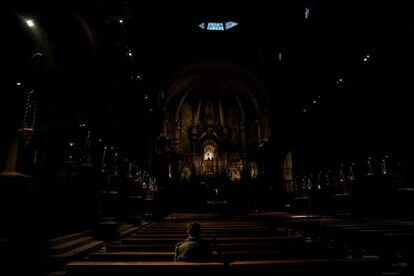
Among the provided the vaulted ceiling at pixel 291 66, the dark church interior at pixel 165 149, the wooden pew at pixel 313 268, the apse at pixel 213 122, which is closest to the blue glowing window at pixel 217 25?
the dark church interior at pixel 165 149

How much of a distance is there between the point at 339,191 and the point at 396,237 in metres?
9.40

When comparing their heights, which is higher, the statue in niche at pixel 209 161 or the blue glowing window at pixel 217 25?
the blue glowing window at pixel 217 25

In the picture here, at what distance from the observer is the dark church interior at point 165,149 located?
4.48m

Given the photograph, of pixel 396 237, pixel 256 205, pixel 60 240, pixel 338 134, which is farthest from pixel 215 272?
pixel 256 205

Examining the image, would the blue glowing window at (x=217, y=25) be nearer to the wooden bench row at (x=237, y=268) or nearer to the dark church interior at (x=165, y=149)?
the dark church interior at (x=165, y=149)

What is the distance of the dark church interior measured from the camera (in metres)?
4.48

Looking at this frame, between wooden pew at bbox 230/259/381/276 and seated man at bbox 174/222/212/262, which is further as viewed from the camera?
Answer: seated man at bbox 174/222/212/262

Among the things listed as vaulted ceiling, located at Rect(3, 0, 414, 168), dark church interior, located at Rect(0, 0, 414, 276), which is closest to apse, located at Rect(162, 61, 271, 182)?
dark church interior, located at Rect(0, 0, 414, 276)

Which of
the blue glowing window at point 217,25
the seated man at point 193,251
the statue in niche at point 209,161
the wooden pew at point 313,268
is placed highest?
the blue glowing window at point 217,25

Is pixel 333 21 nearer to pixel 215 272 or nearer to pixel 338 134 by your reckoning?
pixel 338 134

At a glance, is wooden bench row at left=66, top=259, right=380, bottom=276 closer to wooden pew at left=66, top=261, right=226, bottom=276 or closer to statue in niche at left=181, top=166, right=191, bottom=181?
wooden pew at left=66, top=261, right=226, bottom=276

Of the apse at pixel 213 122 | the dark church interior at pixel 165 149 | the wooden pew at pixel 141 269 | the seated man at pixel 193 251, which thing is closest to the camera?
the wooden pew at pixel 141 269

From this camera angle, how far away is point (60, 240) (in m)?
6.00

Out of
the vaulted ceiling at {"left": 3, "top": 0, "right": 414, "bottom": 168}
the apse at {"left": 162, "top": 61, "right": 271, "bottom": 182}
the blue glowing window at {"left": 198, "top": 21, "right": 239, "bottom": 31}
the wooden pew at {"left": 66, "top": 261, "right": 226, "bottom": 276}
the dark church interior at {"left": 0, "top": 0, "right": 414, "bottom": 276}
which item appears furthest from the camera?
the apse at {"left": 162, "top": 61, "right": 271, "bottom": 182}
